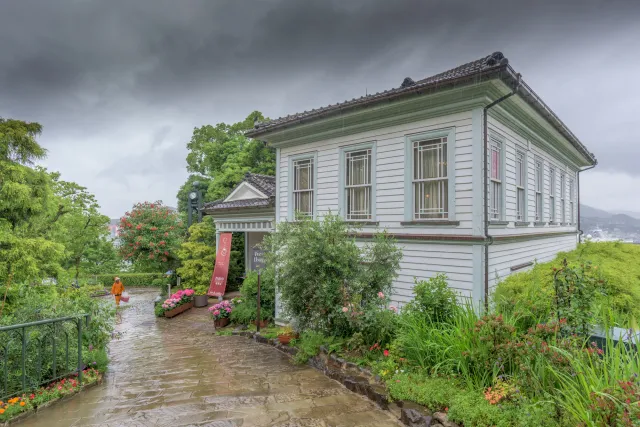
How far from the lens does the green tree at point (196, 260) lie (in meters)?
13.7

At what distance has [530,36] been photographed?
8.10 metres

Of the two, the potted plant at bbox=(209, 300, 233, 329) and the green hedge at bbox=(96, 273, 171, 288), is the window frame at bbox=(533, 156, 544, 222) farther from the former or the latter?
the green hedge at bbox=(96, 273, 171, 288)

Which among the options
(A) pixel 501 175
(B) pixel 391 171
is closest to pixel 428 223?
(B) pixel 391 171

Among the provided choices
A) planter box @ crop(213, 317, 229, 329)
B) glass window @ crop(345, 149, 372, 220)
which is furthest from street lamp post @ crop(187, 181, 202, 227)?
glass window @ crop(345, 149, 372, 220)

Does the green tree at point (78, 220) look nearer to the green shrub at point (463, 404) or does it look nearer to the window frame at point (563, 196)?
the green shrub at point (463, 404)

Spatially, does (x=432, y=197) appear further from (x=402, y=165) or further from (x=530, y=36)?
(x=530, y=36)

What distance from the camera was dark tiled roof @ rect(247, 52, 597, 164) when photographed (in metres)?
5.54

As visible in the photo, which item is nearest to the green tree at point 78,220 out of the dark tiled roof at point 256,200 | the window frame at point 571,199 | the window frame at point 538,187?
the dark tiled roof at point 256,200

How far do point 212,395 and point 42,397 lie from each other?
223 centimetres

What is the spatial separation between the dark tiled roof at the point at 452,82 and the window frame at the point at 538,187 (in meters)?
1.01

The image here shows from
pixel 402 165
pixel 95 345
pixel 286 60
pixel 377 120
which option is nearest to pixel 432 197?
pixel 402 165

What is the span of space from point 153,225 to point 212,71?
7501mm

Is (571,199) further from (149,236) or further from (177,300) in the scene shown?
(149,236)

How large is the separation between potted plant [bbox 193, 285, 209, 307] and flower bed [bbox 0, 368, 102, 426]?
7.63 m
